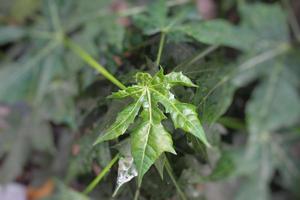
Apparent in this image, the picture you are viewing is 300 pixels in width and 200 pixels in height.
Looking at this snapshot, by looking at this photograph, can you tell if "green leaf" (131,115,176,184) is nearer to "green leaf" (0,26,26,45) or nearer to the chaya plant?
the chaya plant

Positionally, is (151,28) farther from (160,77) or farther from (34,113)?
(34,113)

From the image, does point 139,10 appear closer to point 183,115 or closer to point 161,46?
point 161,46

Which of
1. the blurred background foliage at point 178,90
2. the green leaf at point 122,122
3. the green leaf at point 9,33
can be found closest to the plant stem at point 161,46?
the blurred background foliage at point 178,90

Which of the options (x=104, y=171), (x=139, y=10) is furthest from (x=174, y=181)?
(x=139, y=10)

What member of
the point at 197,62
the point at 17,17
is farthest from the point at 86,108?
the point at 17,17

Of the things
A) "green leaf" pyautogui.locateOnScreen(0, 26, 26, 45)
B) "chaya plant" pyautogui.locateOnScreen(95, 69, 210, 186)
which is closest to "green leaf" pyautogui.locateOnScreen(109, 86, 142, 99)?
"chaya plant" pyautogui.locateOnScreen(95, 69, 210, 186)

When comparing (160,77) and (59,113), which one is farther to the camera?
(59,113)
